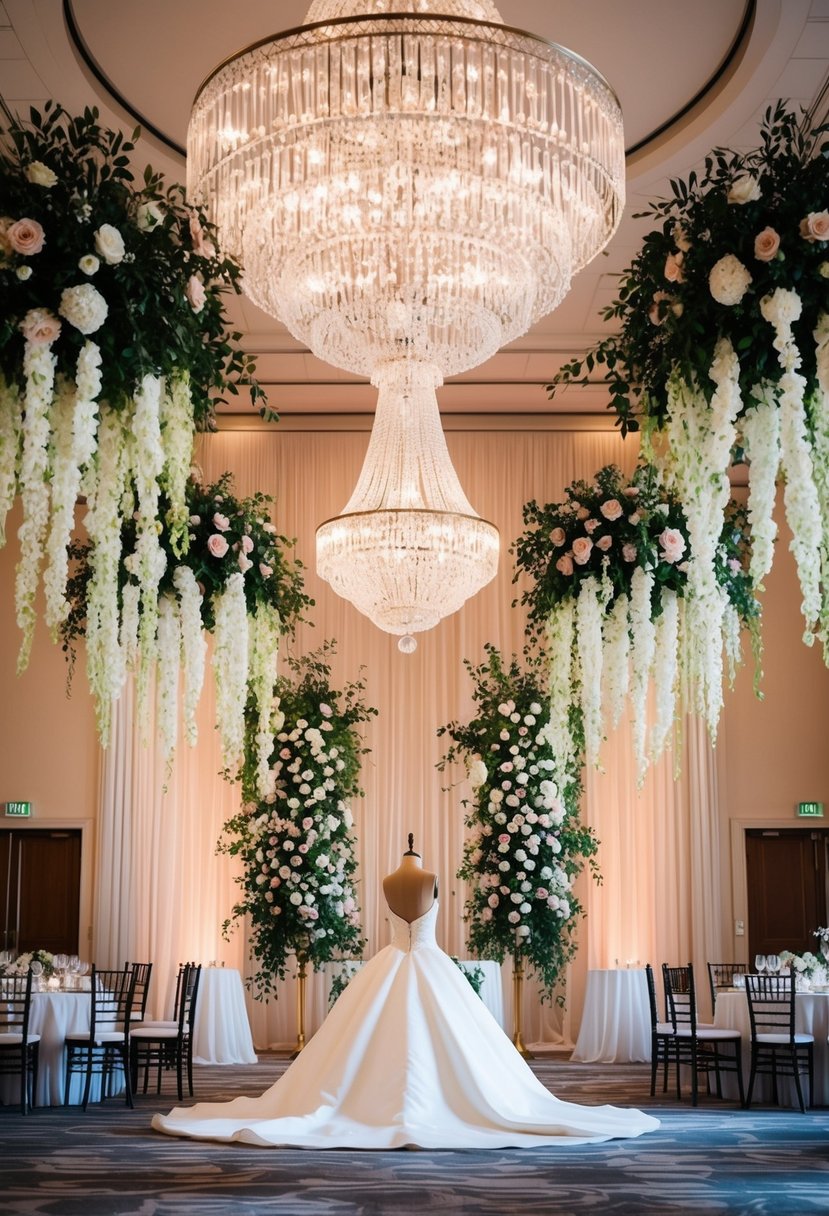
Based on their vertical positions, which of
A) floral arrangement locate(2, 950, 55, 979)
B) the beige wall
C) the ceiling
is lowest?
floral arrangement locate(2, 950, 55, 979)

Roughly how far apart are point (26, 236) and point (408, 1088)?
486cm

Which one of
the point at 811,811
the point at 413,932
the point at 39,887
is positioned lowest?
the point at 413,932

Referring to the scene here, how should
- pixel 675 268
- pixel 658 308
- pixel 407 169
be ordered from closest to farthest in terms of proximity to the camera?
pixel 675 268, pixel 658 308, pixel 407 169

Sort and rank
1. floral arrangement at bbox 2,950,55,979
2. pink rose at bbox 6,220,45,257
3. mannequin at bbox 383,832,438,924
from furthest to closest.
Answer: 1. floral arrangement at bbox 2,950,55,979
2. mannequin at bbox 383,832,438,924
3. pink rose at bbox 6,220,45,257

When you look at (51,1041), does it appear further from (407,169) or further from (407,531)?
(407,169)

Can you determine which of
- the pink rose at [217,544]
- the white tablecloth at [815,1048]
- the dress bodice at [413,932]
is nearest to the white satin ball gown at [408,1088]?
the dress bodice at [413,932]

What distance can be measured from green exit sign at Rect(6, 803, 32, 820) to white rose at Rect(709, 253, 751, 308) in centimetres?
1069

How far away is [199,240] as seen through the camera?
15.3ft

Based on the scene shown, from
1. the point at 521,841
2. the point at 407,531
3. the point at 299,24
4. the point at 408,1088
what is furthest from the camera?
the point at 521,841

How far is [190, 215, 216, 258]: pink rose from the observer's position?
183 inches

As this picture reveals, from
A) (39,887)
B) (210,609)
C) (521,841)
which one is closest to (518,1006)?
(521,841)

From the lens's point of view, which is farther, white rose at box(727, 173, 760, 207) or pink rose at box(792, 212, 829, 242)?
white rose at box(727, 173, 760, 207)

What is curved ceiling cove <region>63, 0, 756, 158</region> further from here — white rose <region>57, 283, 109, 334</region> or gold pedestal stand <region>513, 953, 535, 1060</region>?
gold pedestal stand <region>513, 953, 535, 1060</region>

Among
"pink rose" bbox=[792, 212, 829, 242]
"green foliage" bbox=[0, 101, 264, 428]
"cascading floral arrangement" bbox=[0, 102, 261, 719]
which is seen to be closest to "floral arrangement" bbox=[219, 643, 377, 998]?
"cascading floral arrangement" bbox=[0, 102, 261, 719]
